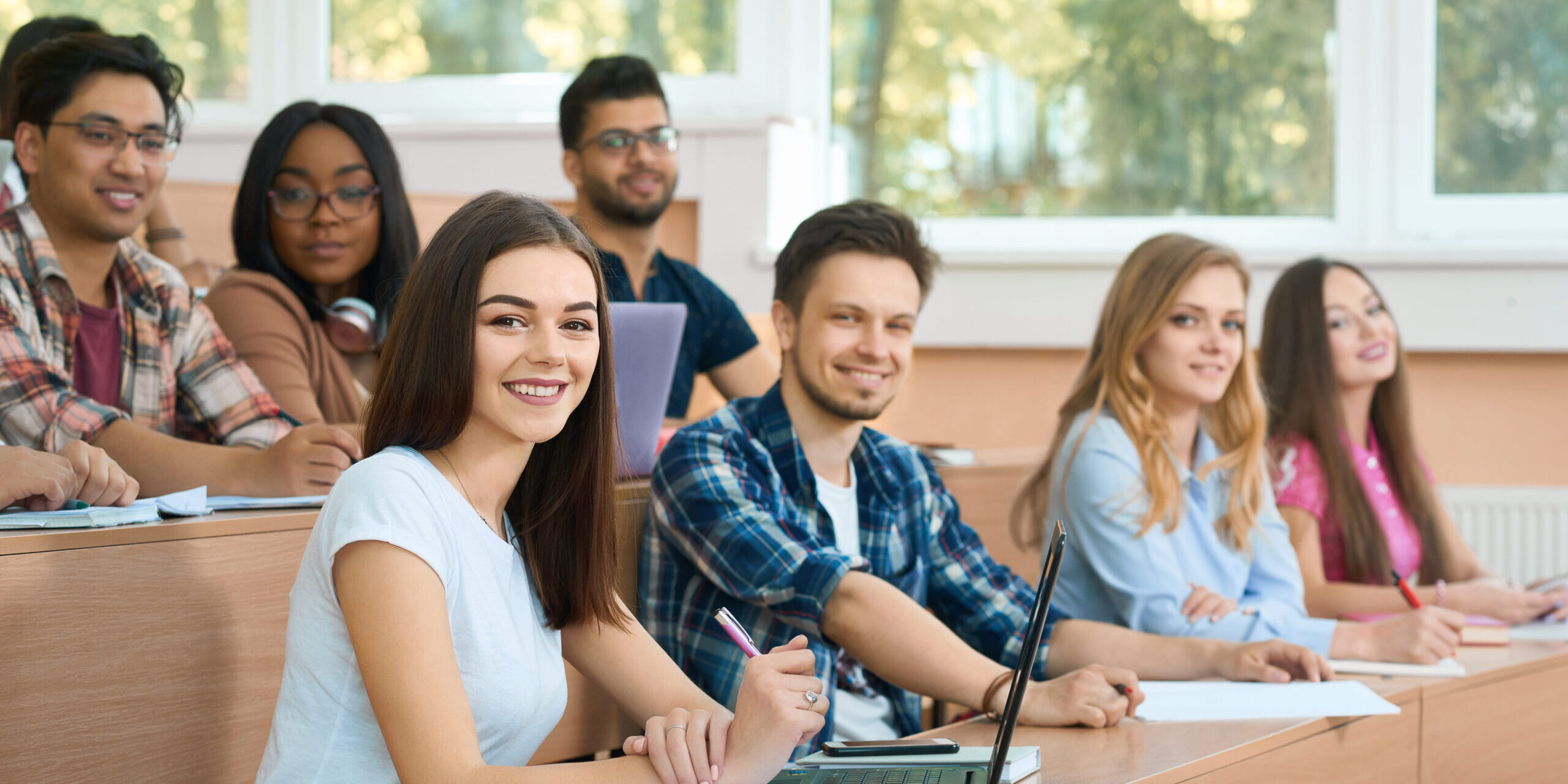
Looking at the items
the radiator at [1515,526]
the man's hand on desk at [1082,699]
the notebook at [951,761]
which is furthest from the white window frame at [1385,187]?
the notebook at [951,761]

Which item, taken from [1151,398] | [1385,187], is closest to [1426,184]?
[1385,187]

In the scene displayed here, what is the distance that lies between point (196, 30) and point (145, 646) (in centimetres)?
318

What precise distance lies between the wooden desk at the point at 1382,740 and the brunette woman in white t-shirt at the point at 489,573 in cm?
34

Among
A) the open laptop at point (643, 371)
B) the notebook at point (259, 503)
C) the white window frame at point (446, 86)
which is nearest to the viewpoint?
the notebook at point (259, 503)

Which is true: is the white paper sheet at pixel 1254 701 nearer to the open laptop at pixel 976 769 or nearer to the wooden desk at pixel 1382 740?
the wooden desk at pixel 1382 740

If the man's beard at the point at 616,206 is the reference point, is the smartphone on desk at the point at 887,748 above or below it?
below

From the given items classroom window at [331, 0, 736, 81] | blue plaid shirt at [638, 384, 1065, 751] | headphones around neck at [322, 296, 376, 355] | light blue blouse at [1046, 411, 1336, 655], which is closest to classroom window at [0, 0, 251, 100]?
classroom window at [331, 0, 736, 81]

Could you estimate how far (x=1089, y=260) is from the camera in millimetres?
3369

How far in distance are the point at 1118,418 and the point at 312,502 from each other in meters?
1.15

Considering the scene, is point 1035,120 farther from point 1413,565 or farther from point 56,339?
point 56,339

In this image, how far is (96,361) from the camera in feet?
5.36

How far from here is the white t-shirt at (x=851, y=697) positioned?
1615 mm

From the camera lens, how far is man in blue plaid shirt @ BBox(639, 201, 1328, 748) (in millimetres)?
1454

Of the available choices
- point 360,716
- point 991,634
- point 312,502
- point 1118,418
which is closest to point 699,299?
point 1118,418
